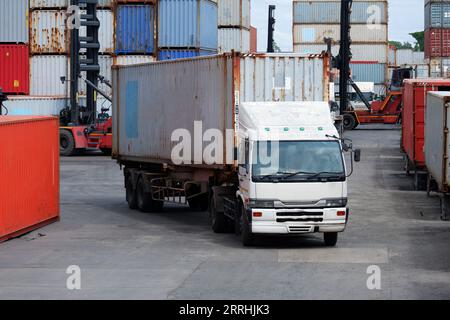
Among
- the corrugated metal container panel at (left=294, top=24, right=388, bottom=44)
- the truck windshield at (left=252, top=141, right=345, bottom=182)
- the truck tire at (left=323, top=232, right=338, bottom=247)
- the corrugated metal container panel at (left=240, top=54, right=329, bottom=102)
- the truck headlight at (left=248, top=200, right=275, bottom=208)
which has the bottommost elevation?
the truck tire at (left=323, top=232, right=338, bottom=247)

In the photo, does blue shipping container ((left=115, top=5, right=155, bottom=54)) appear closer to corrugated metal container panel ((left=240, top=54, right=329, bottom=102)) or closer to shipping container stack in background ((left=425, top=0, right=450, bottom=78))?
corrugated metal container panel ((left=240, top=54, right=329, bottom=102))

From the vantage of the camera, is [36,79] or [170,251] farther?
[36,79]

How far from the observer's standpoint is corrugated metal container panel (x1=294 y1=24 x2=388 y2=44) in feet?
392

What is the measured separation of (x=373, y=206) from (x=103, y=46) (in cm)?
3325

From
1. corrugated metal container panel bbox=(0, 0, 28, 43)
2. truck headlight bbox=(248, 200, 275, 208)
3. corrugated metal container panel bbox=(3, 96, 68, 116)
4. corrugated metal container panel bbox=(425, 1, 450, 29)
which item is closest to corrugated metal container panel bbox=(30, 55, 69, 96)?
corrugated metal container panel bbox=(0, 0, 28, 43)

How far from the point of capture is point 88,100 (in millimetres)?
54312

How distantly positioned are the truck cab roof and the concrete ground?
7.26ft

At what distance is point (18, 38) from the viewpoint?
6062 centimetres

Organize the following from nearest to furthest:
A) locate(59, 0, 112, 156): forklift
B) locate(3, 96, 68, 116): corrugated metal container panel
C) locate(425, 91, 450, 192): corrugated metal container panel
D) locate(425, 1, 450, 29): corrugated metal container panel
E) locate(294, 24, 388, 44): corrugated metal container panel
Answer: locate(425, 91, 450, 192): corrugated metal container panel
locate(59, 0, 112, 156): forklift
locate(3, 96, 68, 116): corrugated metal container panel
locate(294, 24, 388, 44): corrugated metal container panel
locate(425, 1, 450, 29): corrugated metal container panel

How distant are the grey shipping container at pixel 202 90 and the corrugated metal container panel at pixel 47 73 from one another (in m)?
29.8

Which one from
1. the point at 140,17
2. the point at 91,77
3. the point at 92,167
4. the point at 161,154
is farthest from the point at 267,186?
the point at 140,17
